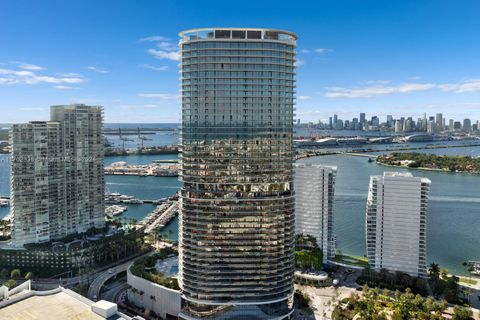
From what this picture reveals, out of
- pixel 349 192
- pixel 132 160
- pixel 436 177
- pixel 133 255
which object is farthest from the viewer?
pixel 132 160

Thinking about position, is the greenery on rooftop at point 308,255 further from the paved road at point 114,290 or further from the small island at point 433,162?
the small island at point 433,162

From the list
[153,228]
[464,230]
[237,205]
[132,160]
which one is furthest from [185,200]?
[132,160]

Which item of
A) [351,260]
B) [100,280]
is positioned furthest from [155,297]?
[351,260]

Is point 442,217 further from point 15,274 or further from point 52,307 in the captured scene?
point 15,274

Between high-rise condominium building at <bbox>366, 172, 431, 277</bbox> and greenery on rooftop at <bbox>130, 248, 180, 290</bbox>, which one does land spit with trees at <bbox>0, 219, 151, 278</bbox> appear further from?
high-rise condominium building at <bbox>366, 172, 431, 277</bbox>

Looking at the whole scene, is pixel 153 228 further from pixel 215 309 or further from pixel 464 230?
pixel 464 230
